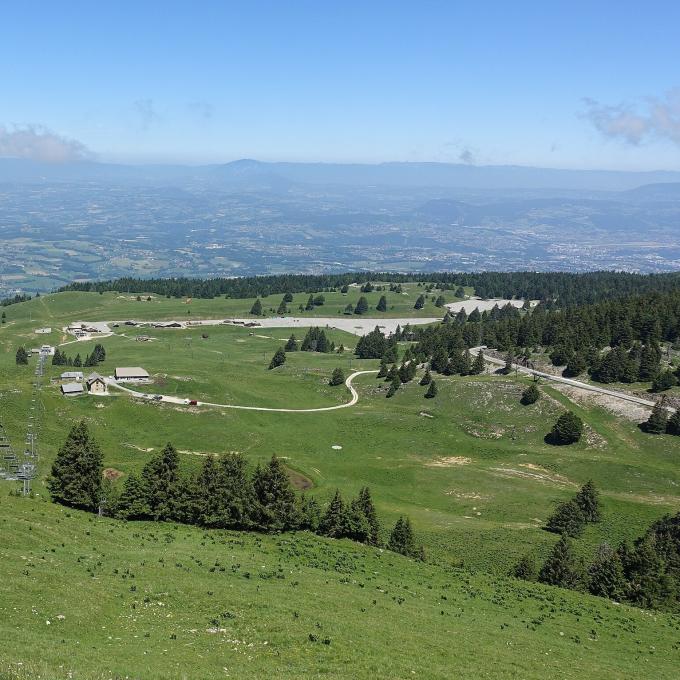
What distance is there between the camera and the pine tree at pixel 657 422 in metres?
103

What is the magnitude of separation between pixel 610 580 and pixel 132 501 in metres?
40.7

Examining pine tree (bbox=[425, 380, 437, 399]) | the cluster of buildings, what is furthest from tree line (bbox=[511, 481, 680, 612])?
the cluster of buildings

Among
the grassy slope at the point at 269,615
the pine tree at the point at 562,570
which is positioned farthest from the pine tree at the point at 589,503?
the grassy slope at the point at 269,615

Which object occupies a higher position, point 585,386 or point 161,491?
point 161,491

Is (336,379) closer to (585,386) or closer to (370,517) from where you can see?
(585,386)

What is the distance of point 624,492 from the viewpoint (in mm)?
85625

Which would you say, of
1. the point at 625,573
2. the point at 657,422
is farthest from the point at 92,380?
the point at 657,422

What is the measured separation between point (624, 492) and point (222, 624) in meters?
71.7

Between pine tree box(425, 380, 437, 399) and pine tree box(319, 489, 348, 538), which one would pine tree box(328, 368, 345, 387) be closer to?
pine tree box(425, 380, 437, 399)

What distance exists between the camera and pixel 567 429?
104m

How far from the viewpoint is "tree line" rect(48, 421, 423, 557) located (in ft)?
182

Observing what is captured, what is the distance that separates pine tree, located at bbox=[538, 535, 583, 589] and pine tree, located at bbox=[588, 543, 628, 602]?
1.12 m

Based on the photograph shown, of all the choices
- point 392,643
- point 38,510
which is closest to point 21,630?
point 392,643

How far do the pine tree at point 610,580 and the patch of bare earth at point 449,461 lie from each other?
42.9 meters
